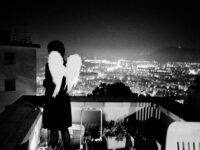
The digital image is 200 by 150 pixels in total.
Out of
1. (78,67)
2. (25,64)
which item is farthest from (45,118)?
(25,64)

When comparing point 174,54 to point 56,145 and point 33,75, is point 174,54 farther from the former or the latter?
point 56,145

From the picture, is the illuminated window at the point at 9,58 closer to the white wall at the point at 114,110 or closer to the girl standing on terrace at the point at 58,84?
the white wall at the point at 114,110

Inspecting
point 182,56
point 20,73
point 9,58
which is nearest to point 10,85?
point 20,73

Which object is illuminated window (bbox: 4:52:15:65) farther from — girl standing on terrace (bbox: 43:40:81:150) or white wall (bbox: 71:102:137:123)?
girl standing on terrace (bbox: 43:40:81:150)

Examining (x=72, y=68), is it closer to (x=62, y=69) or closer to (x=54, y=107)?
(x=62, y=69)

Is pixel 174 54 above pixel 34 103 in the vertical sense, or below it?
above

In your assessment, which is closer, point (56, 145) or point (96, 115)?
point (56, 145)
